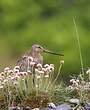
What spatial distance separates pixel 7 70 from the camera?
333 inches

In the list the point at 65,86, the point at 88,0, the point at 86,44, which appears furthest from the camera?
the point at 88,0

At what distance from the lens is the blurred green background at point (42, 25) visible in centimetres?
2700

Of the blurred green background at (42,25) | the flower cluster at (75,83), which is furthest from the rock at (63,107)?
the blurred green background at (42,25)

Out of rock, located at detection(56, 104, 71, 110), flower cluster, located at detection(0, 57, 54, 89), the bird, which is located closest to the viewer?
rock, located at detection(56, 104, 71, 110)

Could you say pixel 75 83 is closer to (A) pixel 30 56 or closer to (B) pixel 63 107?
(B) pixel 63 107

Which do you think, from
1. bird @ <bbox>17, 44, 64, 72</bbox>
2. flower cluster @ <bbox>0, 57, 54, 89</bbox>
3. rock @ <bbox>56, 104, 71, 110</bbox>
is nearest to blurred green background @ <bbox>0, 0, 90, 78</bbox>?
bird @ <bbox>17, 44, 64, 72</bbox>

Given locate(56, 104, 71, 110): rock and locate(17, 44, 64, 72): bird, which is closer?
locate(56, 104, 71, 110): rock

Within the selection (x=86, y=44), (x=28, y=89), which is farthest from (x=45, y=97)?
(x=86, y=44)

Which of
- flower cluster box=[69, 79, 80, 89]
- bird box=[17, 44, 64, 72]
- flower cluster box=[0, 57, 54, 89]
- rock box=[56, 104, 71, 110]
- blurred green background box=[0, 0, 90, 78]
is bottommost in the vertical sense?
rock box=[56, 104, 71, 110]

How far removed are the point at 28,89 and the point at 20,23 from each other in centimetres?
2032

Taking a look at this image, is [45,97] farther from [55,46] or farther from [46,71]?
[55,46]

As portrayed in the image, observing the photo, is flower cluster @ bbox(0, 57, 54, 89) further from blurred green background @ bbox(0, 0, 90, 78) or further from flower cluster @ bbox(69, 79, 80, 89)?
blurred green background @ bbox(0, 0, 90, 78)

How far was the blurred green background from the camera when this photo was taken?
2700 cm

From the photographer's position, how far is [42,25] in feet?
93.4
